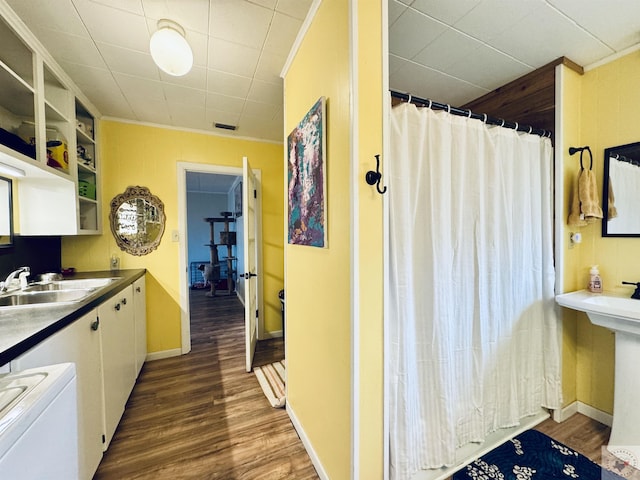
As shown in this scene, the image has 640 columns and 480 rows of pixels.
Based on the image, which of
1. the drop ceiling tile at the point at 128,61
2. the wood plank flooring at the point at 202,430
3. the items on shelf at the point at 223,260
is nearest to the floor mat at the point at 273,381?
the wood plank flooring at the point at 202,430

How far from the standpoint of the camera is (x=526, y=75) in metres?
1.83

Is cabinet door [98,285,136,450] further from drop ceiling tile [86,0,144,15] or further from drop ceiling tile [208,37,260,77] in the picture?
drop ceiling tile [208,37,260,77]

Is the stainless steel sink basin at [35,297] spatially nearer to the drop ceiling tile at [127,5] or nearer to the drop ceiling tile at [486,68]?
the drop ceiling tile at [127,5]

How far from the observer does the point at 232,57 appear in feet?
5.38

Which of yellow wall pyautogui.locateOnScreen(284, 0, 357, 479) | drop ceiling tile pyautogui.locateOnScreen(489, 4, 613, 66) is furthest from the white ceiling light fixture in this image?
drop ceiling tile pyautogui.locateOnScreen(489, 4, 613, 66)

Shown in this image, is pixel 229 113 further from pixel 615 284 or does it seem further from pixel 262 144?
pixel 615 284

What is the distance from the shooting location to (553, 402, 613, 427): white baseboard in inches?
66.2

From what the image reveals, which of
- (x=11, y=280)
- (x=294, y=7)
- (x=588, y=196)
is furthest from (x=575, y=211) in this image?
(x=11, y=280)

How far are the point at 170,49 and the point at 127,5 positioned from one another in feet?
0.92

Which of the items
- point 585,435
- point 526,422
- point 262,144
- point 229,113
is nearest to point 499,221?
point 526,422

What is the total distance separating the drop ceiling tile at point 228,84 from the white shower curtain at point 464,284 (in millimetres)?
1322

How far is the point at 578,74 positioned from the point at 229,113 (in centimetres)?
275

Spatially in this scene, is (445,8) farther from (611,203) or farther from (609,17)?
(611,203)

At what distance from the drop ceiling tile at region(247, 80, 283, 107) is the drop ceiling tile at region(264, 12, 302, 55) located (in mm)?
372
